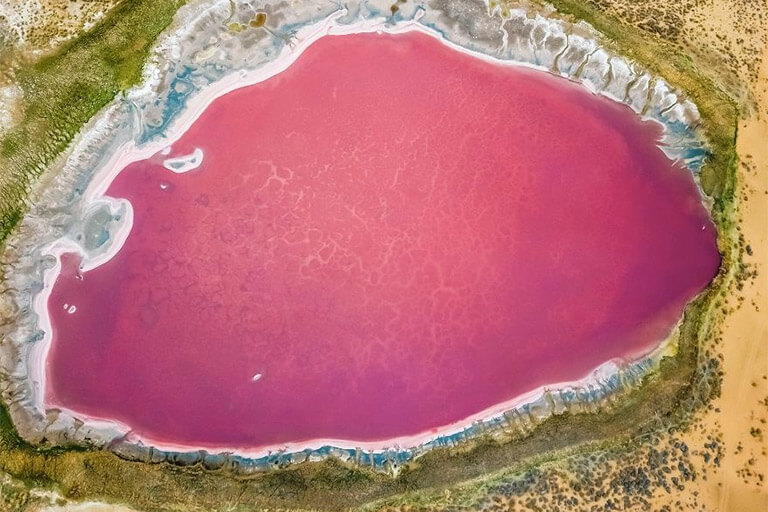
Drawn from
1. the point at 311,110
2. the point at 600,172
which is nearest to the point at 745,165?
the point at 600,172

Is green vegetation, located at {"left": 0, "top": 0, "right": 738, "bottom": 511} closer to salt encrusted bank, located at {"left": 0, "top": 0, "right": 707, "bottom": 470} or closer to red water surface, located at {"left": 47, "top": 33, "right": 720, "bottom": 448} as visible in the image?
salt encrusted bank, located at {"left": 0, "top": 0, "right": 707, "bottom": 470}

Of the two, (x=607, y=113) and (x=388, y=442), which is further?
(x=607, y=113)

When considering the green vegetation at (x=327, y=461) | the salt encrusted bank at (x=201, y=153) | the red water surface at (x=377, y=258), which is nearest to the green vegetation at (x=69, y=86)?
the green vegetation at (x=327, y=461)

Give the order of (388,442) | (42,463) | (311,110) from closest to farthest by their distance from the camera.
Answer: (42,463) → (388,442) → (311,110)

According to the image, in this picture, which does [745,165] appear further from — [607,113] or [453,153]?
[453,153]

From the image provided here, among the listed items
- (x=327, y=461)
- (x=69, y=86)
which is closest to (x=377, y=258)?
(x=327, y=461)

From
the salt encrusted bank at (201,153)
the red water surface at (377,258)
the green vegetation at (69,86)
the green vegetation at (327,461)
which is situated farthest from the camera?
the red water surface at (377,258)

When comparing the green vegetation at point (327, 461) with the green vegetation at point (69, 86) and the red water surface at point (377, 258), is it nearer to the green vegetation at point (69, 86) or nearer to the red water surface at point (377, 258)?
the green vegetation at point (69, 86)
